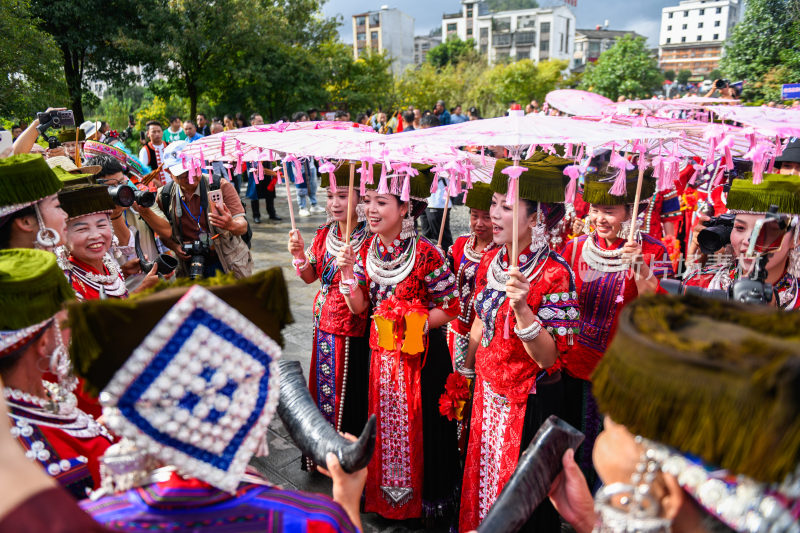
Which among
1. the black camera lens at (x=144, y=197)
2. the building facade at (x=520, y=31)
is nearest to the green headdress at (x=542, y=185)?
the black camera lens at (x=144, y=197)

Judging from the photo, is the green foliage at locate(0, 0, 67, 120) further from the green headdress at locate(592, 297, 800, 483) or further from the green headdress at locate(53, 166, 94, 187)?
the green headdress at locate(592, 297, 800, 483)

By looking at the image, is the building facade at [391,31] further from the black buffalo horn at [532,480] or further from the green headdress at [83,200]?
the black buffalo horn at [532,480]

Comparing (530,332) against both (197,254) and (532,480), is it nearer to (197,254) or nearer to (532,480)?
(532,480)

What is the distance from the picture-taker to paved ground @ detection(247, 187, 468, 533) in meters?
3.61

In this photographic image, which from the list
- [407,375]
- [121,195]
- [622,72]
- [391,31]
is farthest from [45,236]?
[391,31]

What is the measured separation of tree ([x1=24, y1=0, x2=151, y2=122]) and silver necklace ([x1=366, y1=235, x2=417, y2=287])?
55.0 ft

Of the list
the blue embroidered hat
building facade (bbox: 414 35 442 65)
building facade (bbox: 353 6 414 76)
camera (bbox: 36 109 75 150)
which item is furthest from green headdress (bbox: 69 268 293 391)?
building facade (bbox: 414 35 442 65)

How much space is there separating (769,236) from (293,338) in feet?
14.3

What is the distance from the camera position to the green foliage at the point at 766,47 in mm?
14055

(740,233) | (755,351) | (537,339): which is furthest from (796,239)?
(755,351)

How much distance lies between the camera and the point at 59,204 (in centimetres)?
267

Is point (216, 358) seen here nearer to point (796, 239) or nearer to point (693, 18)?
point (796, 239)

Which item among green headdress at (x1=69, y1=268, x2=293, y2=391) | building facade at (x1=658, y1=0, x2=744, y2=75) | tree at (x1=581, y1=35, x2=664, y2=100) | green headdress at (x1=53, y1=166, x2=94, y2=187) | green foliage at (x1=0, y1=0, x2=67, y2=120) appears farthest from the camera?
building facade at (x1=658, y1=0, x2=744, y2=75)

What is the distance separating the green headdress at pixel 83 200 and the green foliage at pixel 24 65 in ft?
33.4
